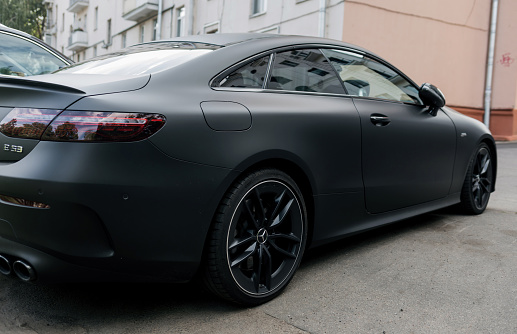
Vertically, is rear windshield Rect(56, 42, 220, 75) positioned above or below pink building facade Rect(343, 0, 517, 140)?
below

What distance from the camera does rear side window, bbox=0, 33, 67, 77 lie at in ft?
14.3

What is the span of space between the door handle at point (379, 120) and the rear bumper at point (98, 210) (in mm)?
1377

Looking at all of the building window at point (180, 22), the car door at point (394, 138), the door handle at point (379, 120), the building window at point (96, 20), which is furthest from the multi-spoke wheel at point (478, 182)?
the building window at point (96, 20)

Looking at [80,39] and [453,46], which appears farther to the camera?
[80,39]

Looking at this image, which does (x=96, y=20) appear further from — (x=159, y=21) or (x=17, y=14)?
(x=17, y=14)

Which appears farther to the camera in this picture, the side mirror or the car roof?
the side mirror

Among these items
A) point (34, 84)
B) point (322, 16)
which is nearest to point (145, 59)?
point (34, 84)

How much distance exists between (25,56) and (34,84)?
2890mm

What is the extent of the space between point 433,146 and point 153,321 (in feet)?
7.80

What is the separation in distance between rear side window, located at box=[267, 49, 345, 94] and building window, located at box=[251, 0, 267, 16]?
12.8 metres

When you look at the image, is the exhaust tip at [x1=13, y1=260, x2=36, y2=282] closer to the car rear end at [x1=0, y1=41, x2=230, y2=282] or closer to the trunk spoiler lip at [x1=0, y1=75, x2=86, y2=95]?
the car rear end at [x1=0, y1=41, x2=230, y2=282]

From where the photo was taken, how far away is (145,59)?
2.50 metres

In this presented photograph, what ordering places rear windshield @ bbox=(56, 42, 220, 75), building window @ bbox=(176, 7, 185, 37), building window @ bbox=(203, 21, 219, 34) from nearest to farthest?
rear windshield @ bbox=(56, 42, 220, 75), building window @ bbox=(203, 21, 219, 34), building window @ bbox=(176, 7, 185, 37)

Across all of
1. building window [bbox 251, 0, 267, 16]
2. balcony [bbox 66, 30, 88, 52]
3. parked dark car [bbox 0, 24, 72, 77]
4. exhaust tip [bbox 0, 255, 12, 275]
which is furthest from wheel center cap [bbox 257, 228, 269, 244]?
balcony [bbox 66, 30, 88, 52]
